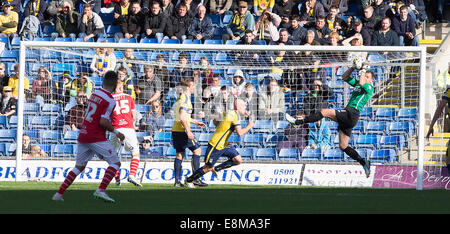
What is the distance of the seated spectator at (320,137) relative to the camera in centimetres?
1619

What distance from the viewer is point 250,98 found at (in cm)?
1631

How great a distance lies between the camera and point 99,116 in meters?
9.65

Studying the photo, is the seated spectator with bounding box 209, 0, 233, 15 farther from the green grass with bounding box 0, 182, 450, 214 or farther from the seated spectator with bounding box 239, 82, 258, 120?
the green grass with bounding box 0, 182, 450, 214

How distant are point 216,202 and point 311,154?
6.27 meters

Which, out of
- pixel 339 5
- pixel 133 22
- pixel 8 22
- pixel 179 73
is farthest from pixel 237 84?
pixel 8 22

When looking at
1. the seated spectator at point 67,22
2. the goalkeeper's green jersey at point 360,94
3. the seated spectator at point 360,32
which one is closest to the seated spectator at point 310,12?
the seated spectator at point 360,32

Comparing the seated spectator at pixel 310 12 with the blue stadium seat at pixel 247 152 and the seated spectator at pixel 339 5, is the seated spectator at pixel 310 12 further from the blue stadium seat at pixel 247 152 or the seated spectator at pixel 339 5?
the blue stadium seat at pixel 247 152

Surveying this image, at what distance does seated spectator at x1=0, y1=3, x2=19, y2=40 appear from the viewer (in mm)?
20906

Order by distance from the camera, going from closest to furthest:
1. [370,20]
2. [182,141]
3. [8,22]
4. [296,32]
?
[182,141]
[296,32]
[370,20]
[8,22]

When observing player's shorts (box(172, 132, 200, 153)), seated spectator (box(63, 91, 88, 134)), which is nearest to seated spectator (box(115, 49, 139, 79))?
seated spectator (box(63, 91, 88, 134))

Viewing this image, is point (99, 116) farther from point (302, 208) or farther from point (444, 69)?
point (444, 69)

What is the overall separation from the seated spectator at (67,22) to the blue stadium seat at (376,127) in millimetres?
8314

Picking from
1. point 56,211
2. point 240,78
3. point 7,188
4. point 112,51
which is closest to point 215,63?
point 240,78

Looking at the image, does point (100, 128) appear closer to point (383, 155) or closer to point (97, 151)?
point (97, 151)
